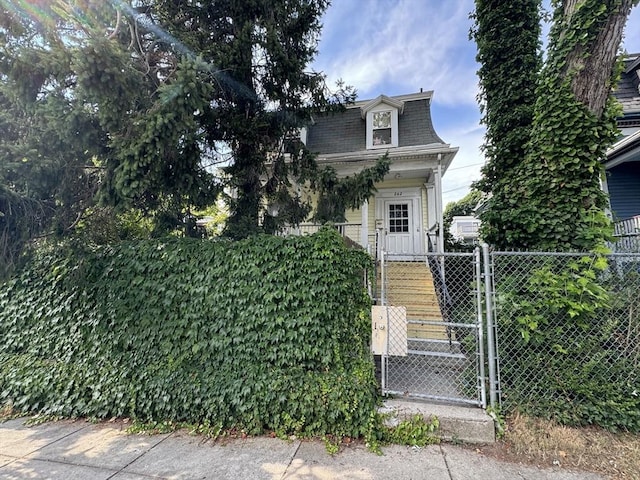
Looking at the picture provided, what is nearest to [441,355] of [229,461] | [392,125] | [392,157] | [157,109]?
[229,461]

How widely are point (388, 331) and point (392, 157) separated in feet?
19.6

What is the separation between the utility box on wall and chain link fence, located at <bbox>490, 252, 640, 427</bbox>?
107 cm

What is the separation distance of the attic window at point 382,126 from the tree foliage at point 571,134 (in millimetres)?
5086

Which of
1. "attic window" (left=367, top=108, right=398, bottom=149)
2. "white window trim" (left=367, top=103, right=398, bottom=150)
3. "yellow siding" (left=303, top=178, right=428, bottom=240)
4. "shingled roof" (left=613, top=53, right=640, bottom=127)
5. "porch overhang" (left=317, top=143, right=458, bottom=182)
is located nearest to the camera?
"shingled roof" (left=613, top=53, right=640, bottom=127)

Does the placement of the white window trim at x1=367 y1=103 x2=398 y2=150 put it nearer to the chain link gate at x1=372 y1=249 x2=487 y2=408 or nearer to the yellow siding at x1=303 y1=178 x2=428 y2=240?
the yellow siding at x1=303 y1=178 x2=428 y2=240

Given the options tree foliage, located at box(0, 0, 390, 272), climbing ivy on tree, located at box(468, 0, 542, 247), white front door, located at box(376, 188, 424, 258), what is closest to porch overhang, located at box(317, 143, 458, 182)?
white front door, located at box(376, 188, 424, 258)

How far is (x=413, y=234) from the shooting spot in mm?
9016

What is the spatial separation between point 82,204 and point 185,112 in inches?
87.3

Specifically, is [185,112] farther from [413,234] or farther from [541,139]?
[413,234]

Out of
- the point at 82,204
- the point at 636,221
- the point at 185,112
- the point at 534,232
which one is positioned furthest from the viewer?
the point at 636,221

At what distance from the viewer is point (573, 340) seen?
308 centimetres

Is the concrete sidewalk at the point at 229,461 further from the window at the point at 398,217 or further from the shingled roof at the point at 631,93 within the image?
the shingled roof at the point at 631,93

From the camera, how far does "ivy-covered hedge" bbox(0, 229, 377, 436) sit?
327 cm

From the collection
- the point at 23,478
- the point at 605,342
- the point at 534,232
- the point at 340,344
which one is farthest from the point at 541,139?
the point at 23,478
